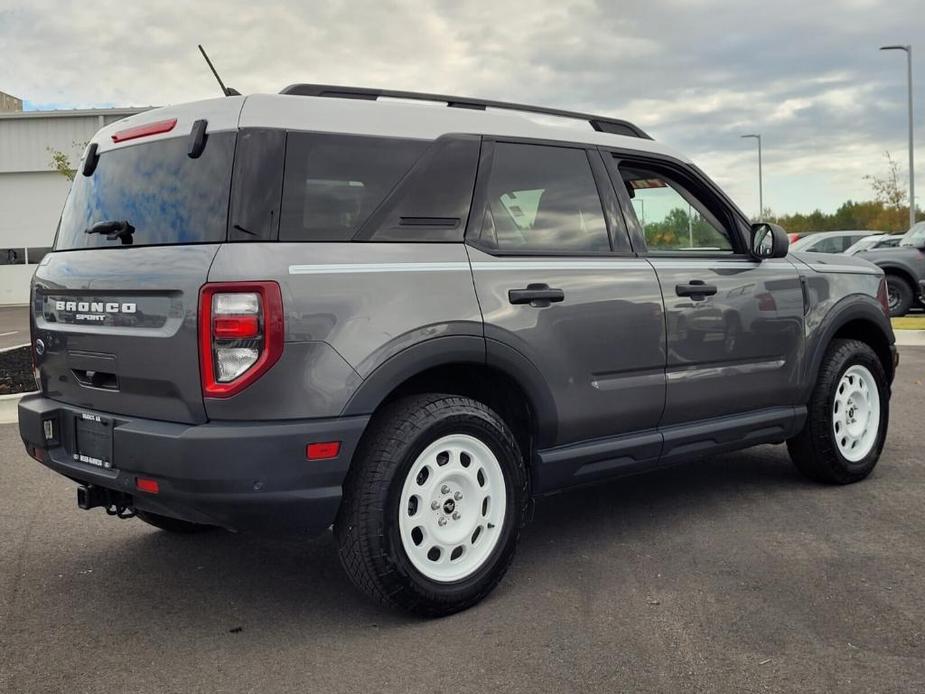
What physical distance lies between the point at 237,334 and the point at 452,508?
1095mm

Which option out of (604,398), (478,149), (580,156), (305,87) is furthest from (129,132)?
(604,398)

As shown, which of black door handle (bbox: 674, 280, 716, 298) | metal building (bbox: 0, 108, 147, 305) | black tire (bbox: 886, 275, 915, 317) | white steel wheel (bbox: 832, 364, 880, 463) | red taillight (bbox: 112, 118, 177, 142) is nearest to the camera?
red taillight (bbox: 112, 118, 177, 142)

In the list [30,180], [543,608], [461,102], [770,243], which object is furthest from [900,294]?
[30,180]

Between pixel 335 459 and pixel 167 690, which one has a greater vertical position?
pixel 335 459

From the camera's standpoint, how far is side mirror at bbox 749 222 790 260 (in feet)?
15.8

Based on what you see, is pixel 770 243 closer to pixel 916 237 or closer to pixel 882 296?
pixel 882 296

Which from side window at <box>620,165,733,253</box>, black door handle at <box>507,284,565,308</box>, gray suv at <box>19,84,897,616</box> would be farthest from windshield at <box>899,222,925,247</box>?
black door handle at <box>507,284,565,308</box>

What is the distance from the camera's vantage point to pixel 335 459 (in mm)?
3248

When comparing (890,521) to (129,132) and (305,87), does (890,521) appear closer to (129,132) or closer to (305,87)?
(305,87)

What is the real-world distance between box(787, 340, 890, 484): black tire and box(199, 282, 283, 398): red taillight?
3313mm

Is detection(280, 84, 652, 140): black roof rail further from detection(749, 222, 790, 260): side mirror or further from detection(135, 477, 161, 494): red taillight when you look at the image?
detection(135, 477, 161, 494): red taillight

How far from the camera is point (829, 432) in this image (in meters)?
5.20

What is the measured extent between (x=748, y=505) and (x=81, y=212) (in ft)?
11.9

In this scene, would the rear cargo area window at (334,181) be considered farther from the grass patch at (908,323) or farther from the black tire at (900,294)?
the black tire at (900,294)
